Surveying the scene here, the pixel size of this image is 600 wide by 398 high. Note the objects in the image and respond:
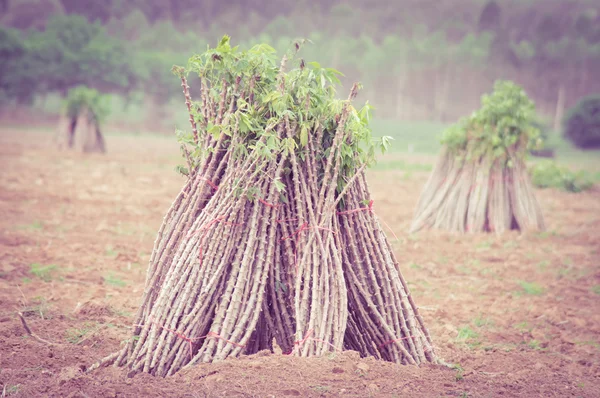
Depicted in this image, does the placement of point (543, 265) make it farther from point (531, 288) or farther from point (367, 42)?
point (367, 42)

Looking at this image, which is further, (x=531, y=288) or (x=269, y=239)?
(x=531, y=288)

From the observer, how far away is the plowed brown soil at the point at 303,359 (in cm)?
360

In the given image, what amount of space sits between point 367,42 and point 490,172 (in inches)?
1980

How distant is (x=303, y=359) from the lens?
3.75m

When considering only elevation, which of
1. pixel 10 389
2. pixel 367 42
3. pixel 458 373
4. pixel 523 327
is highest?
pixel 367 42

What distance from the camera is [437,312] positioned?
6367 mm

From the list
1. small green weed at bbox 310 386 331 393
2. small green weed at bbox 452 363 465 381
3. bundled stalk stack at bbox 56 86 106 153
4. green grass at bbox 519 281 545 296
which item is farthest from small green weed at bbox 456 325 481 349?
bundled stalk stack at bbox 56 86 106 153

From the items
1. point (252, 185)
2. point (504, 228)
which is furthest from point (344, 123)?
point (504, 228)

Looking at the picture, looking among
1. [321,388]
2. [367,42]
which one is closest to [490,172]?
[321,388]

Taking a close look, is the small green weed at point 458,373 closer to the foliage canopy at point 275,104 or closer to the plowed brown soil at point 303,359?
the plowed brown soil at point 303,359

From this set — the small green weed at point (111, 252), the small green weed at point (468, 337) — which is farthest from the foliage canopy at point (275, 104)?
the small green weed at point (111, 252)

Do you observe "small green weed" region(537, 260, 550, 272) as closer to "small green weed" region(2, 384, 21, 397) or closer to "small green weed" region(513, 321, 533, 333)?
"small green weed" region(513, 321, 533, 333)

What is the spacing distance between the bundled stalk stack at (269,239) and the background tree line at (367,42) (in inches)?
1510

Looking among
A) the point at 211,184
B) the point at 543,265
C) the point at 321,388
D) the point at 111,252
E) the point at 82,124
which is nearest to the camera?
the point at 321,388
